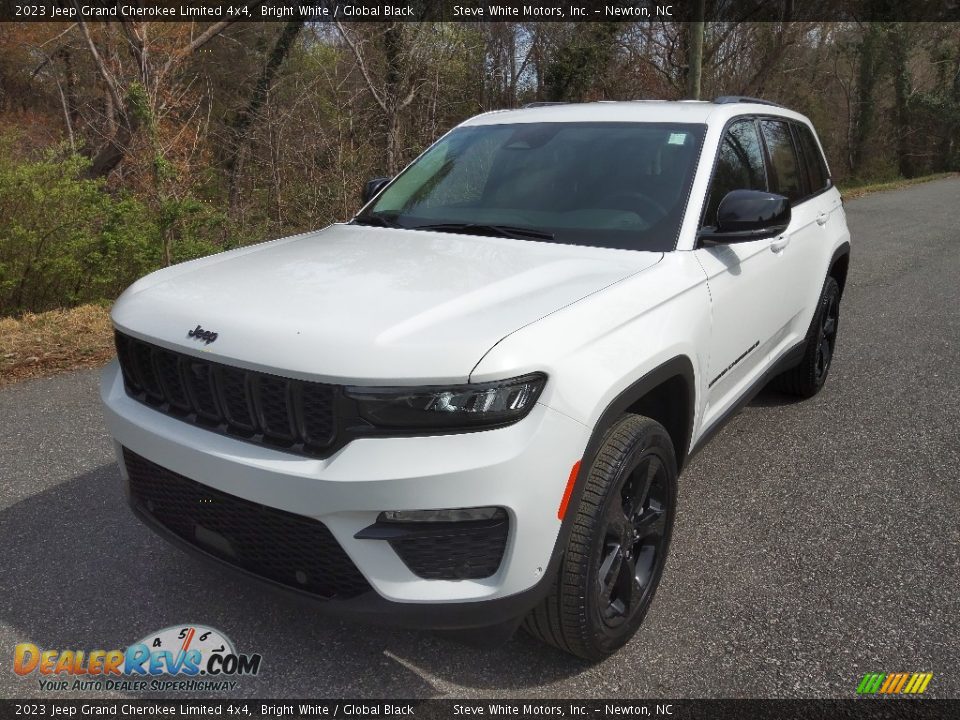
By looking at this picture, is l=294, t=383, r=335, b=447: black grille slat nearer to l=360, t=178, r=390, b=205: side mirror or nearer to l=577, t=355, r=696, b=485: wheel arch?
l=577, t=355, r=696, b=485: wheel arch

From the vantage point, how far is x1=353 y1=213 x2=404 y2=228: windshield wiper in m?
3.60

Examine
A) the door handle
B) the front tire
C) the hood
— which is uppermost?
the hood

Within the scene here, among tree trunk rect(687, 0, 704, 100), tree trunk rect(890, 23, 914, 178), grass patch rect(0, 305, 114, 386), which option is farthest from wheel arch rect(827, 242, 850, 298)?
tree trunk rect(890, 23, 914, 178)

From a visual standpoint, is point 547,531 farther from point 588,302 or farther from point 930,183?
point 930,183

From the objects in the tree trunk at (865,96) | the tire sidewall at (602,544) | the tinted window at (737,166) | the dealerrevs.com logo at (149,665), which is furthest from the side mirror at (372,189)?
the tree trunk at (865,96)

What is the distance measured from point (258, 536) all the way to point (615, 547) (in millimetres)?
1114

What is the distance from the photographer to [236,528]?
7.44 ft

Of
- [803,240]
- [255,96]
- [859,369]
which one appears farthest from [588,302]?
[255,96]

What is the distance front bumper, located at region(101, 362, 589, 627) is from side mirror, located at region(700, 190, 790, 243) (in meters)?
1.29

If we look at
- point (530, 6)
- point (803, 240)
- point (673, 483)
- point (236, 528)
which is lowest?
point (673, 483)

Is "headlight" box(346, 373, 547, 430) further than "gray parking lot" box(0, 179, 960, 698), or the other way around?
"gray parking lot" box(0, 179, 960, 698)

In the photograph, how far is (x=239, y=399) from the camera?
7.28 feet

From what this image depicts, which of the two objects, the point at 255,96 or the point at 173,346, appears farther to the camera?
the point at 255,96

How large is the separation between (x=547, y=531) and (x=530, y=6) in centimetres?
2450
